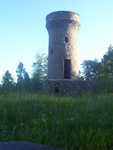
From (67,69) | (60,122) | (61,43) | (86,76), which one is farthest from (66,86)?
(60,122)

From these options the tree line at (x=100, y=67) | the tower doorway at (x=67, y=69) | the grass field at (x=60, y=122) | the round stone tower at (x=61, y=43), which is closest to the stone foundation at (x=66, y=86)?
the round stone tower at (x=61, y=43)

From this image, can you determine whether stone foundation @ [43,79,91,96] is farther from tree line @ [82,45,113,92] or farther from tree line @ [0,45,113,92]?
tree line @ [82,45,113,92]

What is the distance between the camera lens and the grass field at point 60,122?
6004 millimetres

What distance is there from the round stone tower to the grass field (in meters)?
12.7

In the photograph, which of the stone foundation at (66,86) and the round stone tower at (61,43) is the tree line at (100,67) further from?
the stone foundation at (66,86)

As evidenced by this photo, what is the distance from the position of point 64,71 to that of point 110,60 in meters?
8.12

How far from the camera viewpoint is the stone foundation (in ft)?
64.4

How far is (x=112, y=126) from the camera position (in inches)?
287

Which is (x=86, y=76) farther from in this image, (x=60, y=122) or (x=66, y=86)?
(x=60, y=122)

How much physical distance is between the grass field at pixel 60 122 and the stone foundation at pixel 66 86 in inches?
341

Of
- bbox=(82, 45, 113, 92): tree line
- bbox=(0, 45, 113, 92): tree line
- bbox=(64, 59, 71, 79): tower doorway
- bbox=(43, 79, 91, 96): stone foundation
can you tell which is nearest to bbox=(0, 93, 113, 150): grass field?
bbox=(0, 45, 113, 92): tree line

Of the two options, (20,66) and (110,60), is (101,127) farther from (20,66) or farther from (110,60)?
(20,66)

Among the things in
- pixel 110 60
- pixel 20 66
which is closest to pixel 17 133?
pixel 110 60

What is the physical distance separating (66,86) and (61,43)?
187 inches
